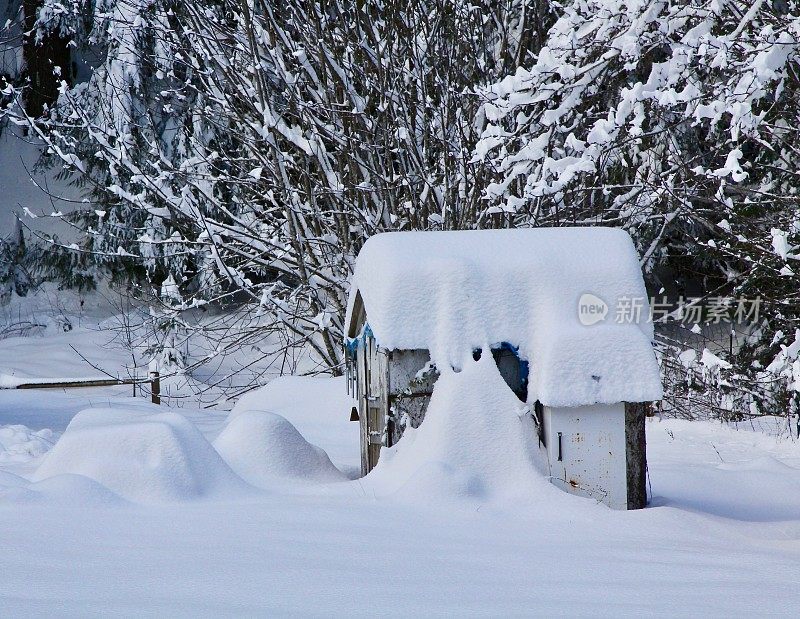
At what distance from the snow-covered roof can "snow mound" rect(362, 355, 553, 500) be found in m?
0.13

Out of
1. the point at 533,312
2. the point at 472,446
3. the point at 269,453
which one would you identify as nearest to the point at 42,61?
the point at 269,453

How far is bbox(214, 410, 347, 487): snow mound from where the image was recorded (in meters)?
4.60

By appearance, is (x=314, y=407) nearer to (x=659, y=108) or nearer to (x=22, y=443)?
(x=22, y=443)

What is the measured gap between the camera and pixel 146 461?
Result: 4.04 meters

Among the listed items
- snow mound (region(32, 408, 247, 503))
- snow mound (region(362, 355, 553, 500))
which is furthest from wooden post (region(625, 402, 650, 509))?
snow mound (region(32, 408, 247, 503))

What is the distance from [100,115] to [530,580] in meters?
13.4

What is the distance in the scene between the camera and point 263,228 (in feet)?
32.8

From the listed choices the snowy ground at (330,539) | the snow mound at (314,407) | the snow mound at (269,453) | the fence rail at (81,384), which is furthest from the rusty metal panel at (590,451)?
the fence rail at (81,384)

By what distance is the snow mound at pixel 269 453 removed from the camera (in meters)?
4.60

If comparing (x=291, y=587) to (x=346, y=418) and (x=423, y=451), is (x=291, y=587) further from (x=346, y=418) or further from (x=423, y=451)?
(x=346, y=418)

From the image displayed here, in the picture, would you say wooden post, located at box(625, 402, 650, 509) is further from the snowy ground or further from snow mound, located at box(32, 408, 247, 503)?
snow mound, located at box(32, 408, 247, 503)

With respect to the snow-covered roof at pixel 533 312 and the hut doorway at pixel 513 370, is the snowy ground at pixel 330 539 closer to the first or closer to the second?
the hut doorway at pixel 513 370

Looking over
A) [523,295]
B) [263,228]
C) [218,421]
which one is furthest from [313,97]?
[523,295]

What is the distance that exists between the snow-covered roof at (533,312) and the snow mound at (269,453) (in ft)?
2.91
